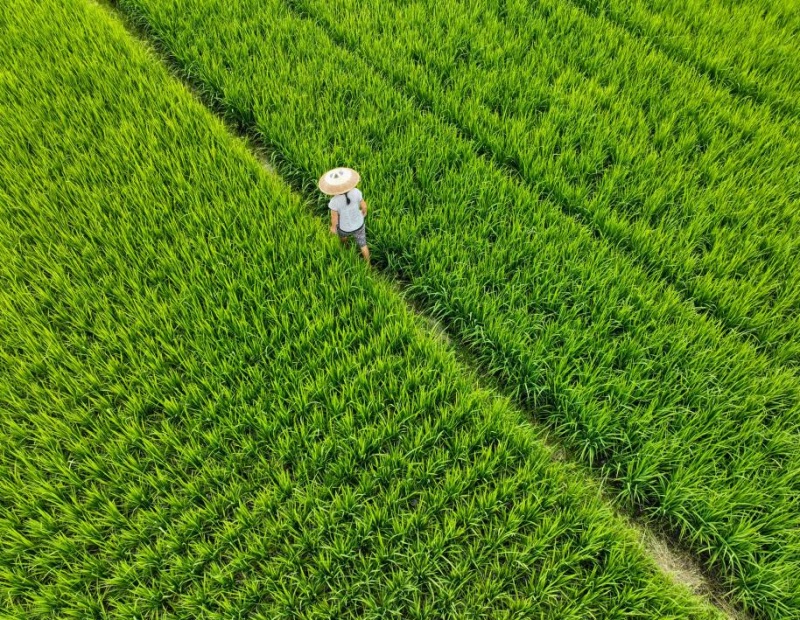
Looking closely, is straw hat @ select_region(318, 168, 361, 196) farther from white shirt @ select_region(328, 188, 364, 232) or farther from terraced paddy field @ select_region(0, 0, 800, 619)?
terraced paddy field @ select_region(0, 0, 800, 619)

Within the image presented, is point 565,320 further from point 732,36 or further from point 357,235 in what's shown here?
→ point 732,36

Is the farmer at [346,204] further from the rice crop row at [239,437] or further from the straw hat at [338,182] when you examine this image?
the rice crop row at [239,437]

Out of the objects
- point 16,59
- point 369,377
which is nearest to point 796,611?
point 369,377

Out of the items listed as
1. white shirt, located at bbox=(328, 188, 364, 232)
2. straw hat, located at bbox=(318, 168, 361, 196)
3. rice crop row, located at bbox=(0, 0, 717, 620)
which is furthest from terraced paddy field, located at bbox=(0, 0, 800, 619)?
straw hat, located at bbox=(318, 168, 361, 196)

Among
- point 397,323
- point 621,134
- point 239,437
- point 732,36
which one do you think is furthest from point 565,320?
point 732,36

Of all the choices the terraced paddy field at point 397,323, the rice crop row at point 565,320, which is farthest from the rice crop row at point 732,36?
the rice crop row at point 565,320

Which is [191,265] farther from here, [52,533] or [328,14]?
[328,14]
